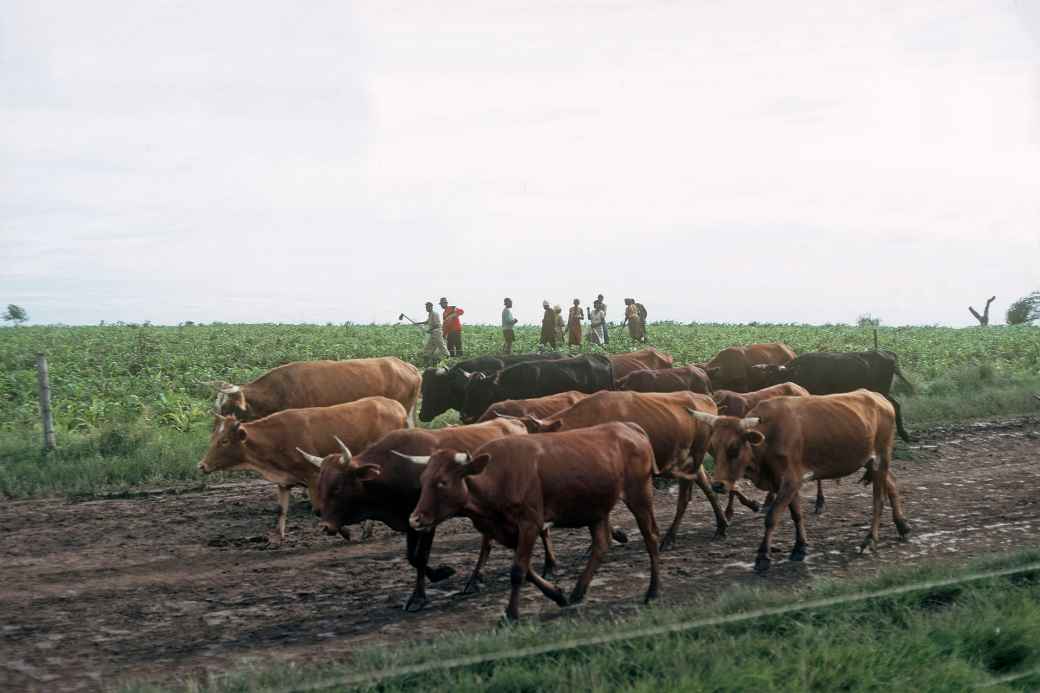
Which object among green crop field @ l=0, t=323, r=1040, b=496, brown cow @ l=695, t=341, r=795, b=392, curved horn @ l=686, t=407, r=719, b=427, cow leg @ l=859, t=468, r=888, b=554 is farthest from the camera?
brown cow @ l=695, t=341, r=795, b=392

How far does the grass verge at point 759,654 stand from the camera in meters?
6.44

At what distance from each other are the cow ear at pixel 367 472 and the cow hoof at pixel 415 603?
3.69 feet

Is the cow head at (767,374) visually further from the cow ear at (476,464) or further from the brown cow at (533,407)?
the cow ear at (476,464)

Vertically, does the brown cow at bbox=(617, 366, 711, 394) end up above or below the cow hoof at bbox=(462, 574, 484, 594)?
above

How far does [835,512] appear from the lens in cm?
1252

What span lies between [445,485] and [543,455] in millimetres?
923

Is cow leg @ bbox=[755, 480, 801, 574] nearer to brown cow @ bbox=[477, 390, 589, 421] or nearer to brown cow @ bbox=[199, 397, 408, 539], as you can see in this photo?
brown cow @ bbox=[477, 390, 589, 421]

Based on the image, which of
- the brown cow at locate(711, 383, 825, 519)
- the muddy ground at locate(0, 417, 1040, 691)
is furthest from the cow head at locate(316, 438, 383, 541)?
the brown cow at locate(711, 383, 825, 519)

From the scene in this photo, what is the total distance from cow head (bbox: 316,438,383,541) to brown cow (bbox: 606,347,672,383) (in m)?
10.3

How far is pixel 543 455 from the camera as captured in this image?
852 cm

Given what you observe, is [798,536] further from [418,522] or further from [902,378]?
[902,378]

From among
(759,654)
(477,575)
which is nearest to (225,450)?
(477,575)

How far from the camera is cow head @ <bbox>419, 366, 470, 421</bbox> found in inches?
720

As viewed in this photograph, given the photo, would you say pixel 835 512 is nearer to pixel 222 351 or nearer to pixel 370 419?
pixel 370 419
